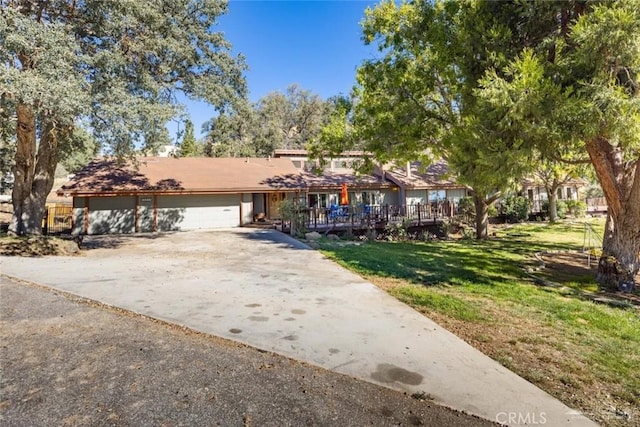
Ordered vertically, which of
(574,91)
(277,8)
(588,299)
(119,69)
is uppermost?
(277,8)

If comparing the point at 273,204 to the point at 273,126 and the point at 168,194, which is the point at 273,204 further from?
the point at 273,126

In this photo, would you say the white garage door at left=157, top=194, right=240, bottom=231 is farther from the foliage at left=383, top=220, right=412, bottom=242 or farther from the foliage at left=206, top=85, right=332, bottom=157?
the foliage at left=206, top=85, right=332, bottom=157

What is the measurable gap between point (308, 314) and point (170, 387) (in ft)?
8.60

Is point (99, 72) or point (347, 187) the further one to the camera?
point (347, 187)

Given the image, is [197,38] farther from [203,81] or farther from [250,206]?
[250,206]

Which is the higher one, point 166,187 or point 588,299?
point 166,187

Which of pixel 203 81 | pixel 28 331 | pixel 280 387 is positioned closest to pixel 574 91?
pixel 280 387

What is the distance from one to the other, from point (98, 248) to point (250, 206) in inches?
351

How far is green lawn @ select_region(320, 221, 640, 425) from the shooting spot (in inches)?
142

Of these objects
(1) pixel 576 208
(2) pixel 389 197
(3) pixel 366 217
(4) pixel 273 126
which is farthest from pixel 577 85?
(4) pixel 273 126

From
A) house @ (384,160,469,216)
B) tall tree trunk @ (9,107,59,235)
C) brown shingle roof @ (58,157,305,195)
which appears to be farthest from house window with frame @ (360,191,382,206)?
tall tree trunk @ (9,107,59,235)

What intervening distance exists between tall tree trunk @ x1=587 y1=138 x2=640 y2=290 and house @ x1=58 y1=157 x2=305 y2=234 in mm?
14560

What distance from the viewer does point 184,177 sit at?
19750mm

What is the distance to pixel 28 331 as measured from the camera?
15.7 feet
